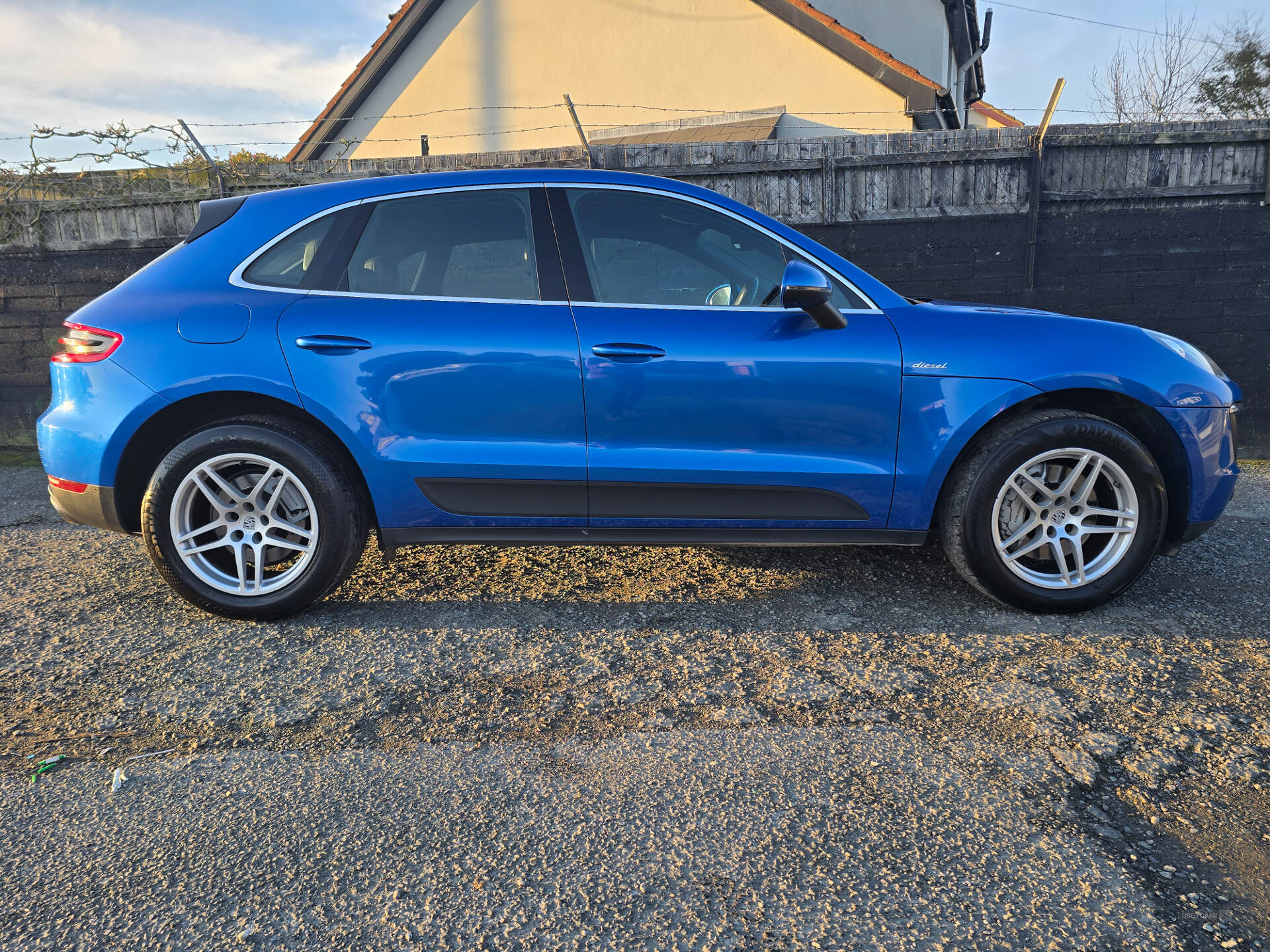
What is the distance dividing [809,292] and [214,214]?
99.6 inches

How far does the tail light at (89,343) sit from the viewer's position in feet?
10.4

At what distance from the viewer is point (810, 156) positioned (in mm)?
6371

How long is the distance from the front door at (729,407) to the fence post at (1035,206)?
392 centimetres

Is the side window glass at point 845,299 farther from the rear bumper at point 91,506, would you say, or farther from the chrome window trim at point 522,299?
the rear bumper at point 91,506

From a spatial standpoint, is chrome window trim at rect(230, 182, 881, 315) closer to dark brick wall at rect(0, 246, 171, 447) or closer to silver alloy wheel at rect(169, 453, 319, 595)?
silver alloy wheel at rect(169, 453, 319, 595)

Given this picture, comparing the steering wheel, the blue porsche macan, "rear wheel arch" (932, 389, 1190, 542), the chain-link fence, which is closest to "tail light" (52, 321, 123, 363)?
the blue porsche macan

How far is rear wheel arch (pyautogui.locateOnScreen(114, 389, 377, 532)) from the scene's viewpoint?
3.22m

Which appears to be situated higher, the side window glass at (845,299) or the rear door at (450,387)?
the side window glass at (845,299)

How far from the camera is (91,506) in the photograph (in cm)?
321

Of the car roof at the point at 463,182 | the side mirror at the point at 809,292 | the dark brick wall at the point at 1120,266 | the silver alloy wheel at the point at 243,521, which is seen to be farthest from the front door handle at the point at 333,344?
the dark brick wall at the point at 1120,266

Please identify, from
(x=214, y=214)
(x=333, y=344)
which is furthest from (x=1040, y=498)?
(x=214, y=214)

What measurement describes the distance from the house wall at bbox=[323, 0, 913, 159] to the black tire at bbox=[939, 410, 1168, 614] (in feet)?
27.5

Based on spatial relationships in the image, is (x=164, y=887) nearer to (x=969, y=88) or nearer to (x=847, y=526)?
(x=847, y=526)

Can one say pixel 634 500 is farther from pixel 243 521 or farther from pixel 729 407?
pixel 243 521
